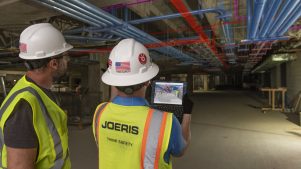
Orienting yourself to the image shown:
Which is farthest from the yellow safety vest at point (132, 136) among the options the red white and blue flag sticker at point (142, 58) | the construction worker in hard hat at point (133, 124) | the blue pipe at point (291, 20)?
the blue pipe at point (291, 20)

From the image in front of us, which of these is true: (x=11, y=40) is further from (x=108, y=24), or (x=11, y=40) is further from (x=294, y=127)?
(x=294, y=127)

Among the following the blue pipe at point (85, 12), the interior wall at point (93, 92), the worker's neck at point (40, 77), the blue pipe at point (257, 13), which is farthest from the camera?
the interior wall at point (93, 92)

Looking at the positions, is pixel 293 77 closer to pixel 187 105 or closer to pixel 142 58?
pixel 187 105

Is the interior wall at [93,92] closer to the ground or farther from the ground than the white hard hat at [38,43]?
closer to the ground

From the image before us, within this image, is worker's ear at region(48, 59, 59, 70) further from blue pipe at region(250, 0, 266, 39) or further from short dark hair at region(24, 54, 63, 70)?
blue pipe at region(250, 0, 266, 39)

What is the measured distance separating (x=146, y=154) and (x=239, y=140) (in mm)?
4291

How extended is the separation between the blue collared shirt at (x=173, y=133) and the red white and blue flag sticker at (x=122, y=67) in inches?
4.7

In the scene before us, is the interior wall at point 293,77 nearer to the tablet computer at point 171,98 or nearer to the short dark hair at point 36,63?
the tablet computer at point 171,98

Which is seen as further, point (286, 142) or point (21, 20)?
point (286, 142)

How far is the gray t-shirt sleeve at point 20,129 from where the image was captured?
Result: 3.39 feet

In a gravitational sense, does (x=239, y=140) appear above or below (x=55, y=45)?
below

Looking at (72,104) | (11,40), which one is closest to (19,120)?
(11,40)

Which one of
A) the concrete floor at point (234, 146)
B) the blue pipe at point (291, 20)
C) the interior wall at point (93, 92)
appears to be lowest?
the concrete floor at point (234, 146)

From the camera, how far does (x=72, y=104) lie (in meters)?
7.98
